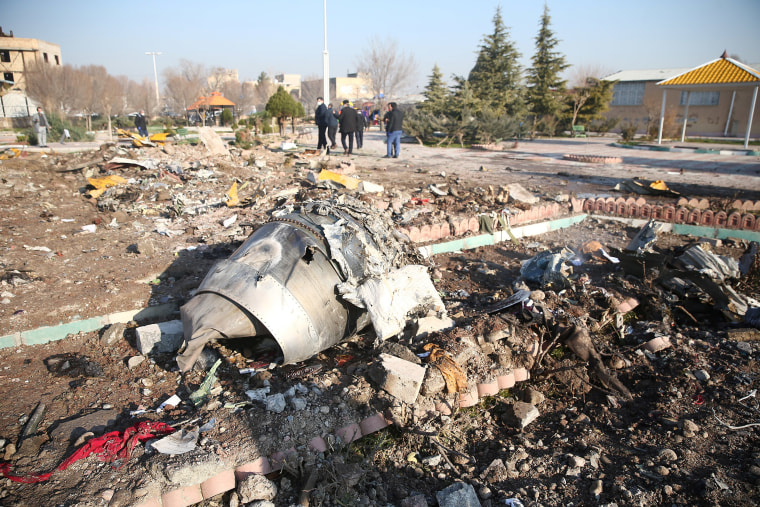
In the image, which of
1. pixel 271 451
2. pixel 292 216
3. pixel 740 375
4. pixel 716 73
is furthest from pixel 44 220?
pixel 716 73

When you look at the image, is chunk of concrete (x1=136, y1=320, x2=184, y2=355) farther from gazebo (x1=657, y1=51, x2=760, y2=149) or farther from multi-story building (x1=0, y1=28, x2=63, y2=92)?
multi-story building (x1=0, y1=28, x2=63, y2=92)

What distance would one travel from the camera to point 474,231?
727 cm

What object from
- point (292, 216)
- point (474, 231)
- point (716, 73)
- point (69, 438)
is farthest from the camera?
point (716, 73)

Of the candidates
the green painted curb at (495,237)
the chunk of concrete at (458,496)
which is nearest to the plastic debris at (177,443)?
the chunk of concrete at (458,496)

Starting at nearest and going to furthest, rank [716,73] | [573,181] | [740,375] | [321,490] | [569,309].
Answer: [321,490]
[740,375]
[569,309]
[573,181]
[716,73]

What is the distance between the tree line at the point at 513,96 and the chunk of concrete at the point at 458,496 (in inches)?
752

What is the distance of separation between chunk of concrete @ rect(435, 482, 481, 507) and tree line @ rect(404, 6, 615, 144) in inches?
752

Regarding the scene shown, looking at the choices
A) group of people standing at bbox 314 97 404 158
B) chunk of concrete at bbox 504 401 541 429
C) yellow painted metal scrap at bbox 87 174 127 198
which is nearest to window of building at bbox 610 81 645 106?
group of people standing at bbox 314 97 404 158

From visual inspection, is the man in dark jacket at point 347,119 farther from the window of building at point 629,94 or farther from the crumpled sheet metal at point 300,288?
the window of building at point 629,94

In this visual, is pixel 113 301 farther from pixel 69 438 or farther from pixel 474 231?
pixel 474 231

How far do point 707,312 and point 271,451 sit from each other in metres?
4.92

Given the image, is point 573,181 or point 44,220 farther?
point 573,181

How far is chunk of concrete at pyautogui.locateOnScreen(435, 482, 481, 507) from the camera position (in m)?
2.54

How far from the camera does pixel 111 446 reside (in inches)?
106
